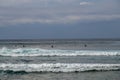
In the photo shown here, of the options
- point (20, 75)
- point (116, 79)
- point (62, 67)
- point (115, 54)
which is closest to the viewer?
point (116, 79)

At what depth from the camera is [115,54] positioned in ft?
129

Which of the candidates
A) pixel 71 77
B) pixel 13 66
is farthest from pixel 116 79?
pixel 13 66

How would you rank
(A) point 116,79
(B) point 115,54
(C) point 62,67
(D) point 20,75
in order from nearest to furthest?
(A) point 116,79 → (D) point 20,75 → (C) point 62,67 → (B) point 115,54

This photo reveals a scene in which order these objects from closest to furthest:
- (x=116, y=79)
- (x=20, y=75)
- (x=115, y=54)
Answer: (x=116, y=79), (x=20, y=75), (x=115, y=54)

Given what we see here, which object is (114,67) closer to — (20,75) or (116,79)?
(116,79)

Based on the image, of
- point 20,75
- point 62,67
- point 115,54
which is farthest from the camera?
point 115,54

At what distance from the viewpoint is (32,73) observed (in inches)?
896

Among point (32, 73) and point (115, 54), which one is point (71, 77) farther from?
point (115, 54)

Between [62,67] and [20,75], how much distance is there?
16.4ft

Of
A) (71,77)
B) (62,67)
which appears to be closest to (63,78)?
(71,77)

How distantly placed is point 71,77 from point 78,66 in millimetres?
5136

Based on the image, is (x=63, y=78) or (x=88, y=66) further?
(x=88, y=66)

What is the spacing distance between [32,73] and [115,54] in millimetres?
19594

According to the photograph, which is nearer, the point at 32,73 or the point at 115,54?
the point at 32,73
